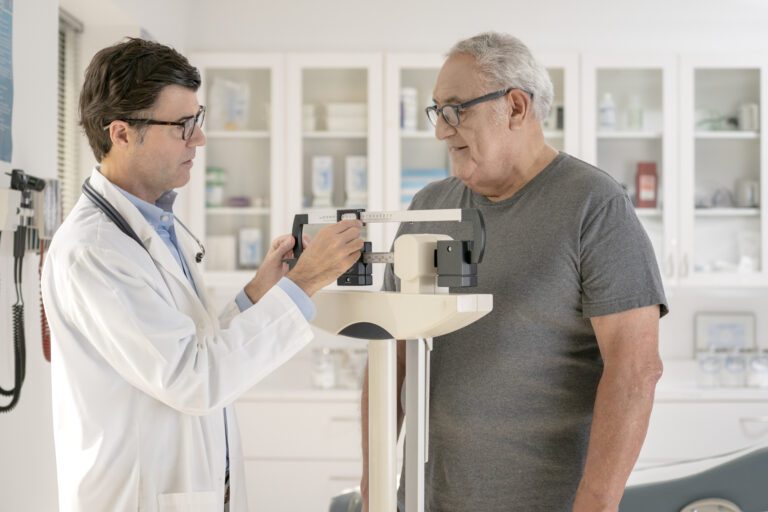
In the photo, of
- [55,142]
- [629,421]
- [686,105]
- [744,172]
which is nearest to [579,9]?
A: [686,105]

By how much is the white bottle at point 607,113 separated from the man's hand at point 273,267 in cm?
237

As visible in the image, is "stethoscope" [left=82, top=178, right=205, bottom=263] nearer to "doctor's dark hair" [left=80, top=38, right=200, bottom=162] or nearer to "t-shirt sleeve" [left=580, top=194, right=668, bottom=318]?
"doctor's dark hair" [left=80, top=38, right=200, bottom=162]

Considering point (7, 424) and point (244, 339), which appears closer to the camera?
point (244, 339)

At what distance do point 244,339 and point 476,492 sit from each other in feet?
1.65

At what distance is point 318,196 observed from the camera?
3.68 metres

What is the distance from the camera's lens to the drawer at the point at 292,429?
3438 millimetres

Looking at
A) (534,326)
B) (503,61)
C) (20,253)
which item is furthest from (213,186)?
(534,326)

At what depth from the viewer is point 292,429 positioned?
345cm

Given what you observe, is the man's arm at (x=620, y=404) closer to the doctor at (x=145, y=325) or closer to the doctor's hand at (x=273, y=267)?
the doctor at (x=145, y=325)

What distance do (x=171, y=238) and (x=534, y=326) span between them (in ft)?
2.31

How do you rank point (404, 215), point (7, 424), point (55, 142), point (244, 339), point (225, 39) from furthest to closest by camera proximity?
1. point (225, 39)
2. point (55, 142)
3. point (7, 424)
4. point (244, 339)
5. point (404, 215)

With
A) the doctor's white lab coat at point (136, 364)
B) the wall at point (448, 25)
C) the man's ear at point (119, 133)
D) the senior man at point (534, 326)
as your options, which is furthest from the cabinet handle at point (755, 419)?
the man's ear at point (119, 133)

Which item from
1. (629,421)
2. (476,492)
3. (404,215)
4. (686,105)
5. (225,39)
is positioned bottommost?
(476,492)

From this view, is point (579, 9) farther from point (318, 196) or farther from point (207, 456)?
point (207, 456)
